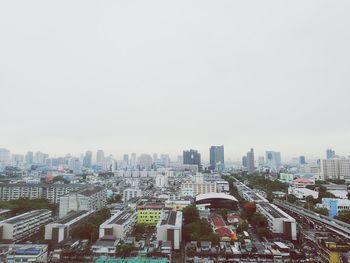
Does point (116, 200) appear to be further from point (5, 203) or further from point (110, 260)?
point (110, 260)

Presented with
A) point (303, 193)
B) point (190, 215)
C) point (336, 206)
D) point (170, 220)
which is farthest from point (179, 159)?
point (170, 220)

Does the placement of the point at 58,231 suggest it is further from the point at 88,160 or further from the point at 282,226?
the point at 88,160

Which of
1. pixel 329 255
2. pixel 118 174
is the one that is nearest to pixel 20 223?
pixel 329 255

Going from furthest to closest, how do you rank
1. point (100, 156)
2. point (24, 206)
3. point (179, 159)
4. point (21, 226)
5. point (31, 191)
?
point (179, 159), point (100, 156), point (31, 191), point (24, 206), point (21, 226)

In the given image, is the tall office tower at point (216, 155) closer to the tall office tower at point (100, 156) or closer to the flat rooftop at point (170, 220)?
the tall office tower at point (100, 156)

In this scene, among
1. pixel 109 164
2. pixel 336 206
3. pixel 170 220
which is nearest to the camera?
pixel 170 220

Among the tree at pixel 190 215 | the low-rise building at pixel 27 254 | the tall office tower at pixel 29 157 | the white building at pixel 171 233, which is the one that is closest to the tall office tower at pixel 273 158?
the tall office tower at pixel 29 157

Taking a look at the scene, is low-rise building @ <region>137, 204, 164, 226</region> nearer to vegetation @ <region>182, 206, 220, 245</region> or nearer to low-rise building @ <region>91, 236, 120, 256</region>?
vegetation @ <region>182, 206, 220, 245</region>

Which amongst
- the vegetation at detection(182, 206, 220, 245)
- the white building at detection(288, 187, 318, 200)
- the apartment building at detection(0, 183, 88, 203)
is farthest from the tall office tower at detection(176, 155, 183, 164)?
the vegetation at detection(182, 206, 220, 245)
